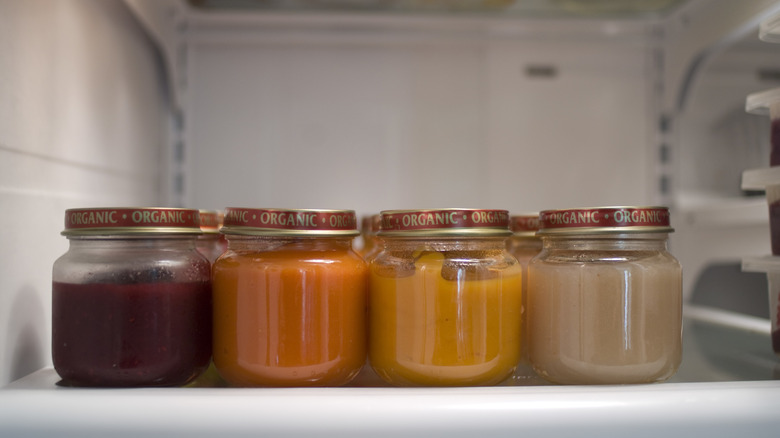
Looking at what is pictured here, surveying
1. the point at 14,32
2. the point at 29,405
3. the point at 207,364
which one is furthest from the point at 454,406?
the point at 14,32

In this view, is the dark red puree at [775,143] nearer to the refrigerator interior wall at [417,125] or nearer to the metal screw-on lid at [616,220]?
the metal screw-on lid at [616,220]

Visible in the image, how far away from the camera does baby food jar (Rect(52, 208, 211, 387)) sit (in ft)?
1.95

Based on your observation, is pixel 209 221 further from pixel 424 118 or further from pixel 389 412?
pixel 424 118

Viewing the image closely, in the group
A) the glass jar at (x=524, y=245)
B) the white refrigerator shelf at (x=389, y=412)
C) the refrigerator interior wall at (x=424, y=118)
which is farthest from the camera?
the refrigerator interior wall at (x=424, y=118)

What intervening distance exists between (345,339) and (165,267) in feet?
0.74

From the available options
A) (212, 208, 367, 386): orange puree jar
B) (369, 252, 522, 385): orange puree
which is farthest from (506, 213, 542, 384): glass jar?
(212, 208, 367, 386): orange puree jar

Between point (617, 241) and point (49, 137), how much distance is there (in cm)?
78

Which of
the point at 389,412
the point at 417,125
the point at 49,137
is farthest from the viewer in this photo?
the point at 417,125

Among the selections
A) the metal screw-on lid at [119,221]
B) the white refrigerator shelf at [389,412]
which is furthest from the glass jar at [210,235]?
the white refrigerator shelf at [389,412]

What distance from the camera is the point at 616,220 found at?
0.62 meters

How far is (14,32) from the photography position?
67cm

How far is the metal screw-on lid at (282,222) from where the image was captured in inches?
24.0

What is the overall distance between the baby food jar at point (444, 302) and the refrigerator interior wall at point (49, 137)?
1.47 feet

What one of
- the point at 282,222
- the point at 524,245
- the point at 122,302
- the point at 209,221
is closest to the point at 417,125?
the point at 524,245
